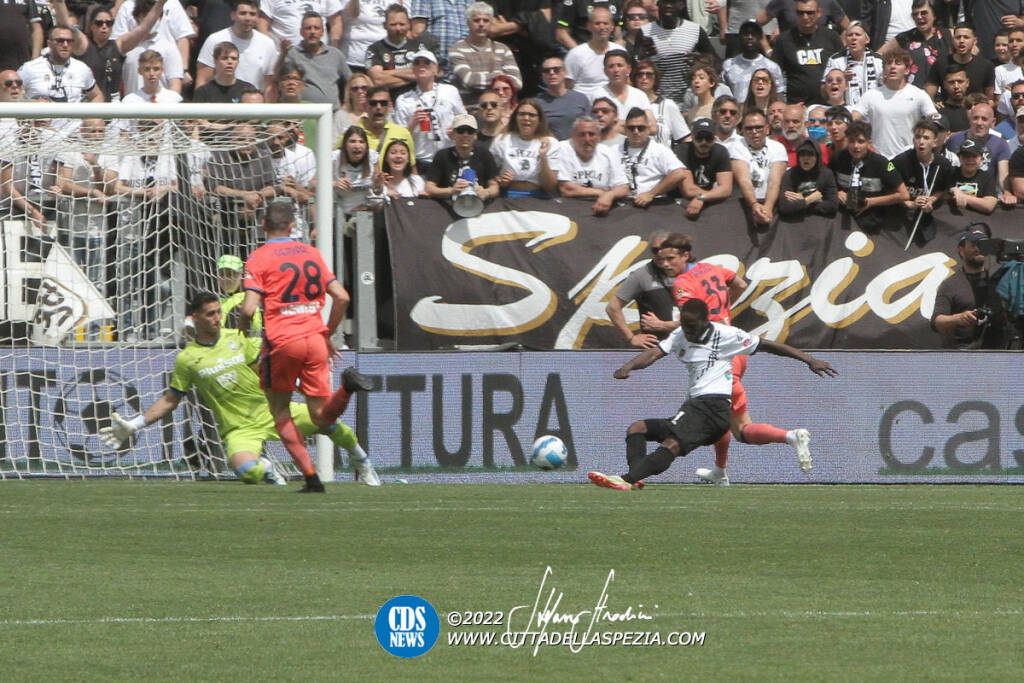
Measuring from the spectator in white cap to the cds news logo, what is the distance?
1026cm

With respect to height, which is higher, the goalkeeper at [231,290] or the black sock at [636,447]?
the goalkeeper at [231,290]

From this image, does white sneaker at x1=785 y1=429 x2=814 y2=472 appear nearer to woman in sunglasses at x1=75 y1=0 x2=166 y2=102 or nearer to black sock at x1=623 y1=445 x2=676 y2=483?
black sock at x1=623 y1=445 x2=676 y2=483

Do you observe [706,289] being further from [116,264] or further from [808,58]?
[808,58]

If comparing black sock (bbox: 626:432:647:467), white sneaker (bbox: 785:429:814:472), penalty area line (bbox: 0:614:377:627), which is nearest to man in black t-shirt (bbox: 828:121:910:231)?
white sneaker (bbox: 785:429:814:472)

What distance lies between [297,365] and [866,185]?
6611mm

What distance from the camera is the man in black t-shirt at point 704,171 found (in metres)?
16.0

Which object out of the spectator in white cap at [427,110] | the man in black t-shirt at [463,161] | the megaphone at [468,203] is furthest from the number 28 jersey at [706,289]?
the spectator in white cap at [427,110]

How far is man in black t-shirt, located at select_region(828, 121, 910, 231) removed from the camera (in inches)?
632

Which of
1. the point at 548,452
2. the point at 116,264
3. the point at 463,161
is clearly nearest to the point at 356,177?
the point at 463,161

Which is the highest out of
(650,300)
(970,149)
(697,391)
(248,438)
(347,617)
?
(970,149)

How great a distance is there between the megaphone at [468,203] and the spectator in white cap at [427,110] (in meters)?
1.35

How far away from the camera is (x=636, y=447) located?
508 inches

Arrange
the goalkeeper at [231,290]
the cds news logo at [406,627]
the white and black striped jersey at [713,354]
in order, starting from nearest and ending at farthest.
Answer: the cds news logo at [406,627] → the white and black striped jersey at [713,354] → the goalkeeper at [231,290]

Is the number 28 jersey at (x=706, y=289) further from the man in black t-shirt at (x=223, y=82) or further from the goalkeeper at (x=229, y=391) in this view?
the man in black t-shirt at (x=223, y=82)
